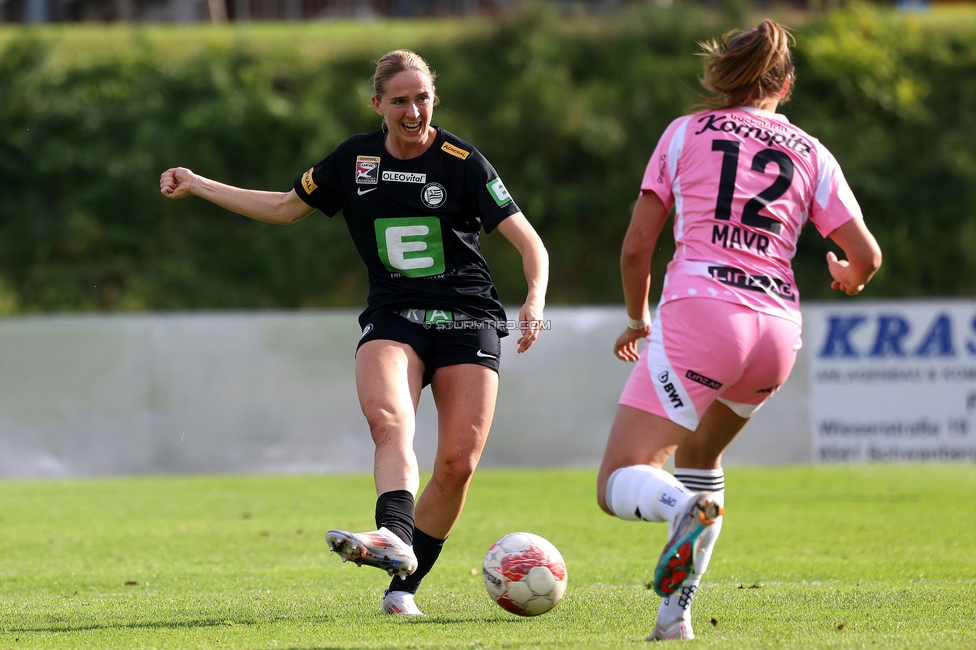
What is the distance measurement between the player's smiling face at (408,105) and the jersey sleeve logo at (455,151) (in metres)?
0.12

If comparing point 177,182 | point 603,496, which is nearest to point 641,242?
point 603,496

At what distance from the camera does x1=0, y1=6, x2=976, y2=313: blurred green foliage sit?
23.2 m

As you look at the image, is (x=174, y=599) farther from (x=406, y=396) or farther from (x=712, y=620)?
(x=712, y=620)

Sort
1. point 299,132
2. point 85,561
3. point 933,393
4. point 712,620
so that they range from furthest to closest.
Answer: point 299,132, point 933,393, point 85,561, point 712,620

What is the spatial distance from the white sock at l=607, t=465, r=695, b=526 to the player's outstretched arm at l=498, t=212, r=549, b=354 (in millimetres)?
903

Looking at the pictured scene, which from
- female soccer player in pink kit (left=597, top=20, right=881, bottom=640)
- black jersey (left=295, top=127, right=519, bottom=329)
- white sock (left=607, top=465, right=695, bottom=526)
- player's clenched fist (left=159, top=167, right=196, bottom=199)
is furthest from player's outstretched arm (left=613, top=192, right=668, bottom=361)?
player's clenched fist (left=159, top=167, right=196, bottom=199)

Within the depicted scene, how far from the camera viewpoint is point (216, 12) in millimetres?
33656

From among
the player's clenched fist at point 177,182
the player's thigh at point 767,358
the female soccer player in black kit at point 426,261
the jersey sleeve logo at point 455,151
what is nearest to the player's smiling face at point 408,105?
the female soccer player in black kit at point 426,261

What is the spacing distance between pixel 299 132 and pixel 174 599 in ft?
67.1

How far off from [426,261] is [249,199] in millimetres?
876

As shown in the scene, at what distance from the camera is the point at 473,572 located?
22.1 feet

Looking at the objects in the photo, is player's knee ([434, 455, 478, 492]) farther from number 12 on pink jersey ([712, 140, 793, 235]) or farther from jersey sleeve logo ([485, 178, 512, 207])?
number 12 on pink jersey ([712, 140, 793, 235])

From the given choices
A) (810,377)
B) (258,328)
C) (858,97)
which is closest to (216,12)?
(858,97)

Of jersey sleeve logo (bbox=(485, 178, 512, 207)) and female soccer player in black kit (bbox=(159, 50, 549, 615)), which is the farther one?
jersey sleeve logo (bbox=(485, 178, 512, 207))
